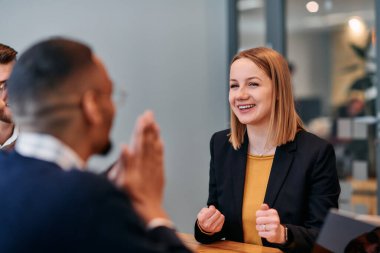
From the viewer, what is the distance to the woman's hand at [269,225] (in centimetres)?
191

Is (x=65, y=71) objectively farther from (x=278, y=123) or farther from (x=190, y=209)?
(x=190, y=209)

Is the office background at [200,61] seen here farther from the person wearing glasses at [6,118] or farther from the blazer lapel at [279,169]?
the blazer lapel at [279,169]

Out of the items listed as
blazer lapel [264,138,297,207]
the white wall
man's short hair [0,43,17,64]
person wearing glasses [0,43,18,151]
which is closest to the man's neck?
person wearing glasses [0,43,18,151]

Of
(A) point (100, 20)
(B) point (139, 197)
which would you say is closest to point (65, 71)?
(B) point (139, 197)

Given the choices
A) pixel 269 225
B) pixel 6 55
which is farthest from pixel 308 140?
pixel 6 55

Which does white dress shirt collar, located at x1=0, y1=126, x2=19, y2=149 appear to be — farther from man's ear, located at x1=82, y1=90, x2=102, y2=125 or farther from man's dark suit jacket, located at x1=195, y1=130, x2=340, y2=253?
man's ear, located at x1=82, y1=90, x2=102, y2=125

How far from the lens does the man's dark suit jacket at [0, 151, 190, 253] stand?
43.7 inches

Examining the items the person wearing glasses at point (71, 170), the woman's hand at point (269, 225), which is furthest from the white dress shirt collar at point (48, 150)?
the woman's hand at point (269, 225)

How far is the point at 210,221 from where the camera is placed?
6.91 ft

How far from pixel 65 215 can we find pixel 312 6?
3.84 metres

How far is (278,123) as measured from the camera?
7.66 ft

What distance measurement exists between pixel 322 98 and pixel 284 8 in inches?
31.0

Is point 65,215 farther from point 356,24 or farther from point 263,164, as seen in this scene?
A: point 356,24

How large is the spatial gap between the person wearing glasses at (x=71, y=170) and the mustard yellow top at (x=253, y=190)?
2.97ft
